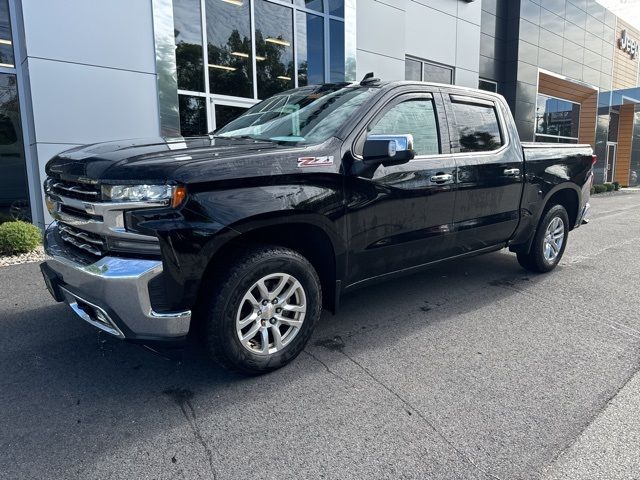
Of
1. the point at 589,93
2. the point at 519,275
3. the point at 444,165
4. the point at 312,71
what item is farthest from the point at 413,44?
the point at 589,93

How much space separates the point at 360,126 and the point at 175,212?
5.01ft

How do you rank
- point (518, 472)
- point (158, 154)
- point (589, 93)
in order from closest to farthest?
1. point (518, 472)
2. point (158, 154)
3. point (589, 93)

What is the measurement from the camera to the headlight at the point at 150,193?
2.48 metres

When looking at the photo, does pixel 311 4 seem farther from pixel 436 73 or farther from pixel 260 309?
pixel 260 309

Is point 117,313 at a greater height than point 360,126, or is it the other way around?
point 360,126

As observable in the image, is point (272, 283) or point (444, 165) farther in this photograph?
point (444, 165)

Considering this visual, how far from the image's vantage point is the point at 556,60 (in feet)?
64.8

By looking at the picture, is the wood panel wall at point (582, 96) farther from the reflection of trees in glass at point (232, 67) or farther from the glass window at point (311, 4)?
the reflection of trees in glass at point (232, 67)

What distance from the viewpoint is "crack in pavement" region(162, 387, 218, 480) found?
7.53ft

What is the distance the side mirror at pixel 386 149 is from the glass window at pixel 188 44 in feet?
21.4

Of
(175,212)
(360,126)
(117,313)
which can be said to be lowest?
(117,313)

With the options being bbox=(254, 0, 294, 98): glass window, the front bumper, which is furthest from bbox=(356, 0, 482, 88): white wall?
the front bumper

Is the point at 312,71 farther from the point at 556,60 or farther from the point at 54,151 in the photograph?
the point at 556,60

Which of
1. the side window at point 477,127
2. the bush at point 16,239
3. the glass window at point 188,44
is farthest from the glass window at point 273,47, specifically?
the side window at point 477,127
